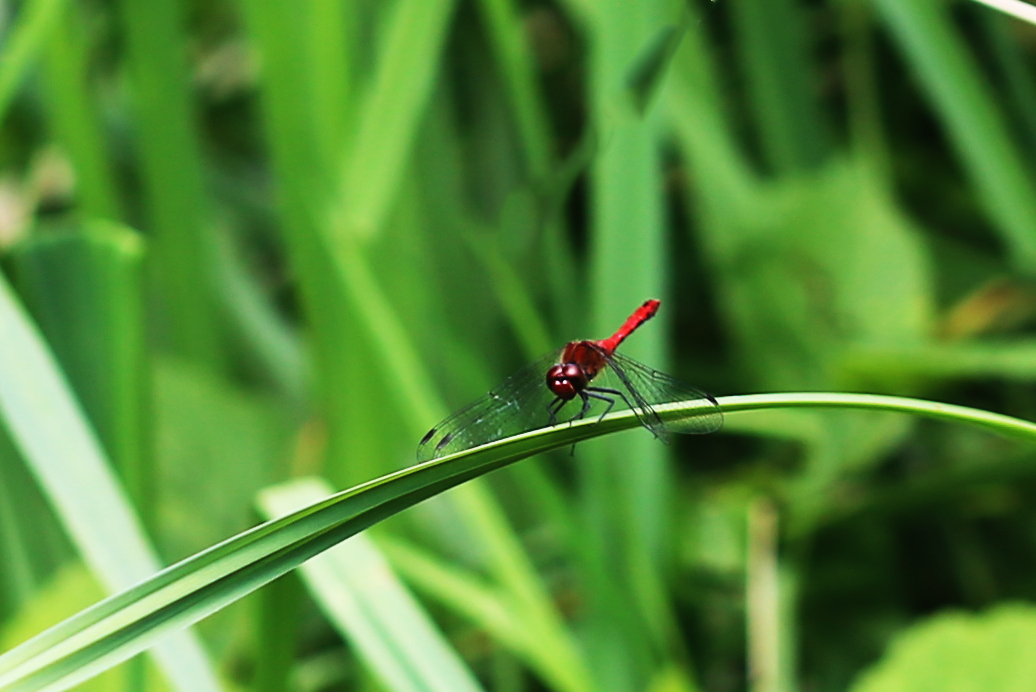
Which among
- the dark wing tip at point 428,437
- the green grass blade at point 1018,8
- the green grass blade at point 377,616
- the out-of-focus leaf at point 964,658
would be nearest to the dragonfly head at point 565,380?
Result: the dark wing tip at point 428,437

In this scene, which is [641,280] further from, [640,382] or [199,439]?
[199,439]

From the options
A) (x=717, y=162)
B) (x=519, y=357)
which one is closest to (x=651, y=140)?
(x=717, y=162)

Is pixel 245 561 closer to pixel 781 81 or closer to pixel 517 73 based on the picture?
pixel 517 73

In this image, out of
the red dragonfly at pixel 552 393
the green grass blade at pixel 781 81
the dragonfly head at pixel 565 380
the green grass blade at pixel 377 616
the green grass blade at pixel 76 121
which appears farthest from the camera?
the green grass blade at pixel 781 81

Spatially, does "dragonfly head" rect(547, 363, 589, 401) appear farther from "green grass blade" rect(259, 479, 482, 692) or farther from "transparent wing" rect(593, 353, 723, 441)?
"green grass blade" rect(259, 479, 482, 692)

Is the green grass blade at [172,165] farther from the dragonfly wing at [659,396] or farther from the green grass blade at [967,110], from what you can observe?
the green grass blade at [967,110]
